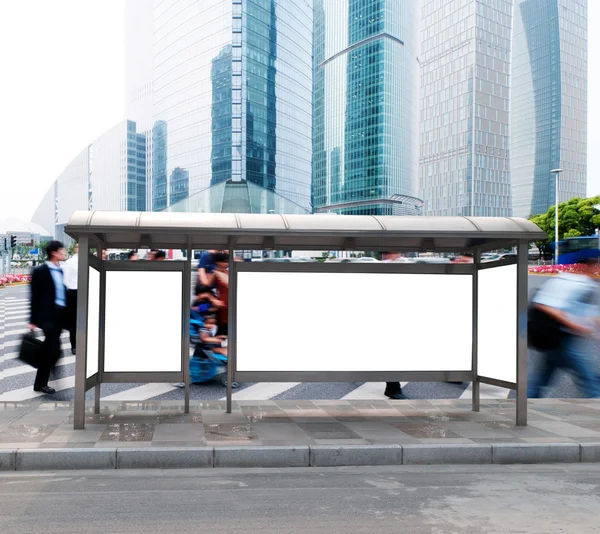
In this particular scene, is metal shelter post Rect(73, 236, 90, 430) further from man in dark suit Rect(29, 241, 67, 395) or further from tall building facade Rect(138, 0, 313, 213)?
tall building facade Rect(138, 0, 313, 213)

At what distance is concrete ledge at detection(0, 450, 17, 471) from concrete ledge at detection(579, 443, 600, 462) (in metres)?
5.25

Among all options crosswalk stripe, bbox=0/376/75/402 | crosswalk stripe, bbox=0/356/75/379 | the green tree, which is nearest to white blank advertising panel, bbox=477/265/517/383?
crosswalk stripe, bbox=0/376/75/402

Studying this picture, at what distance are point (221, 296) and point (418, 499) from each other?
5718 mm

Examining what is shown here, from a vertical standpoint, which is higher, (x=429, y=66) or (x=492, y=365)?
(x=429, y=66)

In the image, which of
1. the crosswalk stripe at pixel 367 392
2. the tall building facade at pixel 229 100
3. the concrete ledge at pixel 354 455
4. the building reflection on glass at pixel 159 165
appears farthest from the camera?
the building reflection on glass at pixel 159 165

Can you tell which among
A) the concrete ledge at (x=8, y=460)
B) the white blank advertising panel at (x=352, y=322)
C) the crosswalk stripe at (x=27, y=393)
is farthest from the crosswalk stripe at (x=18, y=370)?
the concrete ledge at (x=8, y=460)

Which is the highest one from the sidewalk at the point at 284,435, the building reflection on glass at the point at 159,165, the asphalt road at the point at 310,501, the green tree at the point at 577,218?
the building reflection on glass at the point at 159,165

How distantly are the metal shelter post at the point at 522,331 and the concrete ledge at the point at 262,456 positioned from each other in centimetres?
277

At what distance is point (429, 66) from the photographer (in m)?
168

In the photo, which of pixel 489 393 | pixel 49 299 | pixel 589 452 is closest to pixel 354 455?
pixel 589 452

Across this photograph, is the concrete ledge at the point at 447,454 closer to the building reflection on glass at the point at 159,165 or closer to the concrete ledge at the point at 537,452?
the concrete ledge at the point at 537,452

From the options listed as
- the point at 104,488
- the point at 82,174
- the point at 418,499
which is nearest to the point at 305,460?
the point at 418,499

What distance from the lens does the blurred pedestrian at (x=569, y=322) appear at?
8414 mm

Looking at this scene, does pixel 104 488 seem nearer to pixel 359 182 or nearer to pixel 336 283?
pixel 336 283
